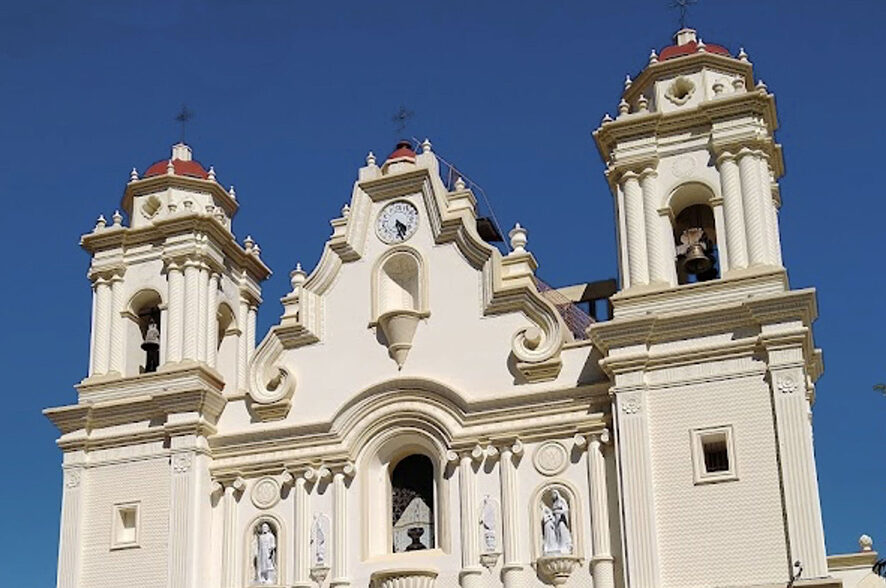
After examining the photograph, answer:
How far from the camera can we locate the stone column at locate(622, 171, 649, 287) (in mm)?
28141

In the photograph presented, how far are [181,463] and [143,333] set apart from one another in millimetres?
4540

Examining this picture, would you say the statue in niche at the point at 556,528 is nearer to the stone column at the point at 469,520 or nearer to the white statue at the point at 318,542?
the stone column at the point at 469,520

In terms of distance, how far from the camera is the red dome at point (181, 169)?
3397cm

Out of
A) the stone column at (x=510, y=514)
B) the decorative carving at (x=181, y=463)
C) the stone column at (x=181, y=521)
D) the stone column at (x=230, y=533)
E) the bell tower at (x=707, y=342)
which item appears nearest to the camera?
the bell tower at (x=707, y=342)

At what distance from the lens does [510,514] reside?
89.4 ft

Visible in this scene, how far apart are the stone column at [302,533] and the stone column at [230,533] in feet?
4.53

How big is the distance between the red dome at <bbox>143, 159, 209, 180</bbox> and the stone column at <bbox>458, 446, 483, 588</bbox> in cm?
1054

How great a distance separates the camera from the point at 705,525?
2542 cm

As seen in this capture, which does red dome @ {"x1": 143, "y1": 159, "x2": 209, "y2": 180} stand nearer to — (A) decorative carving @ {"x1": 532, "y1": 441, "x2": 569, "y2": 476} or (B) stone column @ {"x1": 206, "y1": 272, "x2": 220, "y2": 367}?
(B) stone column @ {"x1": 206, "y1": 272, "x2": 220, "y2": 367}

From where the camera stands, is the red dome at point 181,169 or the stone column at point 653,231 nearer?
the stone column at point 653,231

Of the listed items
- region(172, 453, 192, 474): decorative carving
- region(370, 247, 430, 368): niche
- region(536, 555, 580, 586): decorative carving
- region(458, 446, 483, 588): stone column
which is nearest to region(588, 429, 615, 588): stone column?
region(536, 555, 580, 586): decorative carving

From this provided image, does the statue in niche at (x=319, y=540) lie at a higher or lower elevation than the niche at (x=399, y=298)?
lower

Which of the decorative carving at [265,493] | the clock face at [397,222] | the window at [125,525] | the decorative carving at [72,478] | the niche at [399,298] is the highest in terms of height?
the clock face at [397,222]

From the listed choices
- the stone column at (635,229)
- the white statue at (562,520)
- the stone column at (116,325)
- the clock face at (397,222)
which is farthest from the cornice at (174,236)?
the white statue at (562,520)
